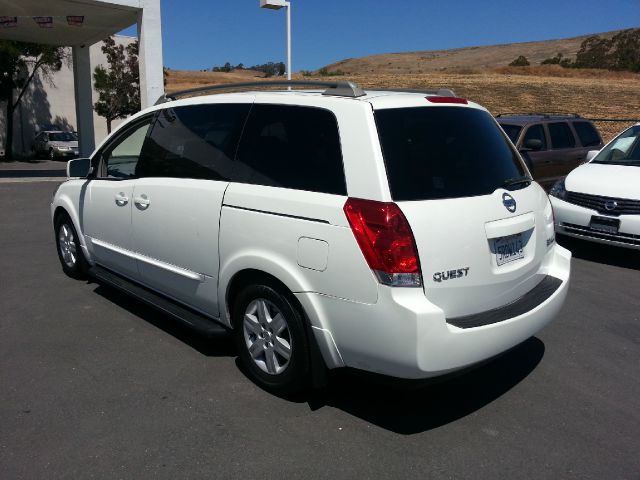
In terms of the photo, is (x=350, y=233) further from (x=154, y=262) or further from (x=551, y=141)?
(x=551, y=141)

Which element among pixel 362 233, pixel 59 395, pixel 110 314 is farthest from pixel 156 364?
pixel 362 233

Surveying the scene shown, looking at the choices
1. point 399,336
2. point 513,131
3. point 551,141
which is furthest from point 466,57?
point 399,336

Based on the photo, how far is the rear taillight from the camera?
2.96m

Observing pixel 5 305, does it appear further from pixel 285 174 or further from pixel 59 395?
pixel 285 174

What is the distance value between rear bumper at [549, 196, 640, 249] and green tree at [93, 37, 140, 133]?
28.2m

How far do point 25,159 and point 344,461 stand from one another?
28.0 m

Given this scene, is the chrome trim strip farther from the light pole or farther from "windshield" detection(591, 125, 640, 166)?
the light pole

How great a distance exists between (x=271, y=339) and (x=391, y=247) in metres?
1.07

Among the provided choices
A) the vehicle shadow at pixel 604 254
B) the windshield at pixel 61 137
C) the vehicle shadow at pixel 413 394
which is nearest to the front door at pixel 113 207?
the vehicle shadow at pixel 413 394

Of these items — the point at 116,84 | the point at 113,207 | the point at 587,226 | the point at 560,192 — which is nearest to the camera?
the point at 113,207

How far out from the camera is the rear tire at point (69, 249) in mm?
5770

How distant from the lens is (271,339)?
3584 millimetres

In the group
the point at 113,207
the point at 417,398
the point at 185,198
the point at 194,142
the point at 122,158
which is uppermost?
the point at 194,142

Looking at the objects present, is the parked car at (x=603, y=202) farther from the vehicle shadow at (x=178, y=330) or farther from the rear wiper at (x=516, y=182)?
the vehicle shadow at (x=178, y=330)
